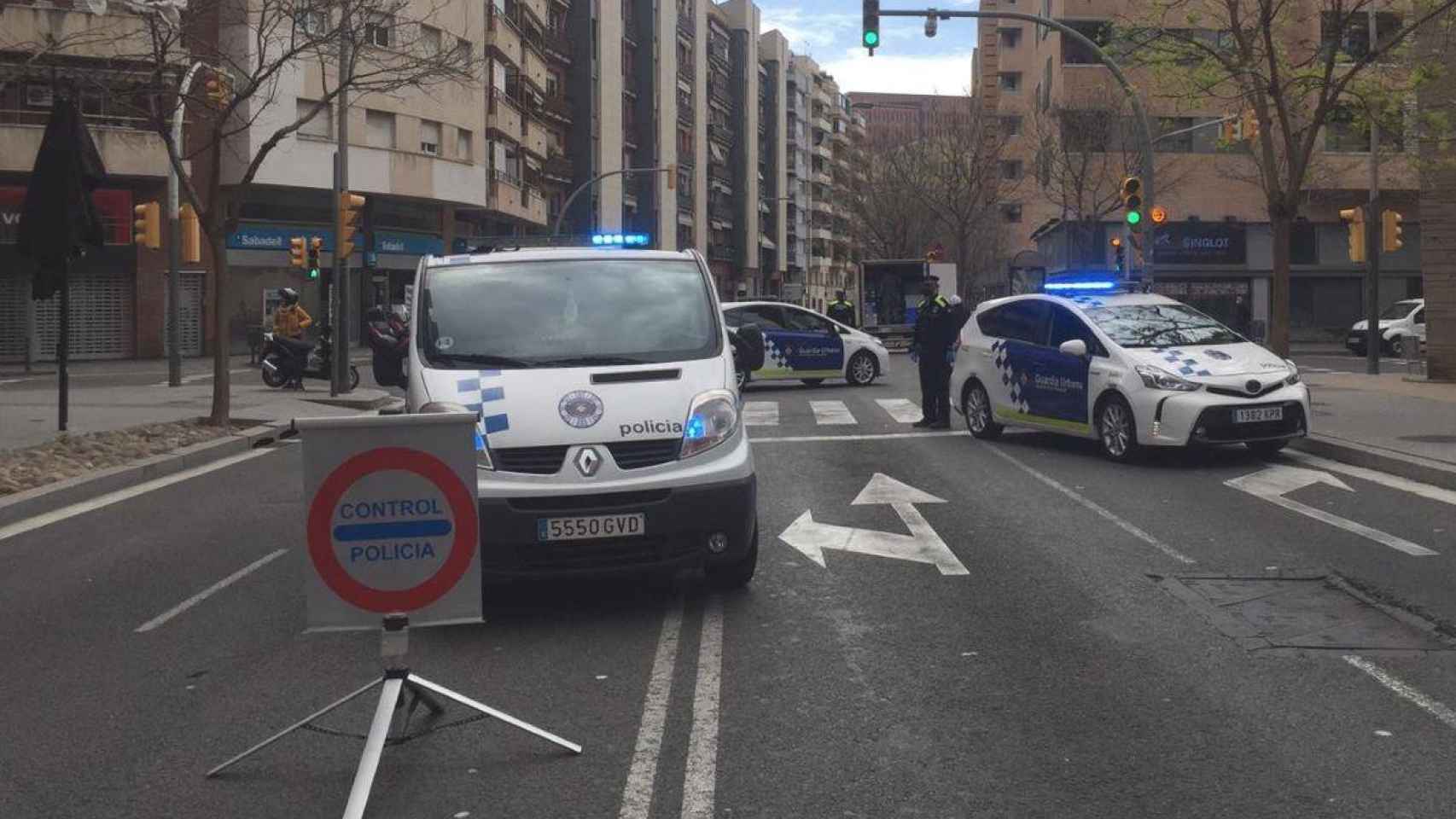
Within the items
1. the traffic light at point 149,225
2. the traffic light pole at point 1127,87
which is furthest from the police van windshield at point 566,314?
the traffic light at point 149,225

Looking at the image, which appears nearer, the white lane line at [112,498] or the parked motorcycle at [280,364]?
the white lane line at [112,498]

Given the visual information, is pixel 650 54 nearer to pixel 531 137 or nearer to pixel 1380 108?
pixel 531 137

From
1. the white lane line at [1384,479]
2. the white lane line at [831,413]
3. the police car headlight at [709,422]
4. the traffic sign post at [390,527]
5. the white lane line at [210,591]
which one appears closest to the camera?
the traffic sign post at [390,527]

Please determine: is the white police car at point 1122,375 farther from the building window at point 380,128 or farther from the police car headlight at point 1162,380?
the building window at point 380,128

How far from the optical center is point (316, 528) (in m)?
4.90

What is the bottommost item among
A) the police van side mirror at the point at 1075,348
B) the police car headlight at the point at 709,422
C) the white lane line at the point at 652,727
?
the white lane line at the point at 652,727

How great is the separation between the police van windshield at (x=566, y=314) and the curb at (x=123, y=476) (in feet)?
8.95

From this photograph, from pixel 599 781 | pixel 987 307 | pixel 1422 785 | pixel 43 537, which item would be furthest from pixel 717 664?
pixel 987 307

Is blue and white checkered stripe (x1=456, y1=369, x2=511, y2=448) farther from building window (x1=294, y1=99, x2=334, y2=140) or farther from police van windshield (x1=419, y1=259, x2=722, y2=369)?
building window (x1=294, y1=99, x2=334, y2=140)

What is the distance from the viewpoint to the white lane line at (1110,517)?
9000 mm

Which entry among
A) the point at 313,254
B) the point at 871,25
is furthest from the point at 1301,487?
the point at 313,254

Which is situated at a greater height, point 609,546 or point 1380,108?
point 1380,108

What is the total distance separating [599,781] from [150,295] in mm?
40616

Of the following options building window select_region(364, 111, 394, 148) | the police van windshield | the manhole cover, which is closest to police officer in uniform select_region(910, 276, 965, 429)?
the police van windshield
